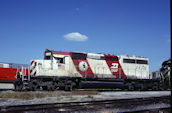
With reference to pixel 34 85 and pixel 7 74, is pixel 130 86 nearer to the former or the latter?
pixel 34 85

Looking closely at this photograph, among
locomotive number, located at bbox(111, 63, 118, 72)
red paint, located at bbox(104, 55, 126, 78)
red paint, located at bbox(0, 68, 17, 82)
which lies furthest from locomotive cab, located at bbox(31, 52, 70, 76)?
red paint, located at bbox(0, 68, 17, 82)

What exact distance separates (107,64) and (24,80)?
7432mm

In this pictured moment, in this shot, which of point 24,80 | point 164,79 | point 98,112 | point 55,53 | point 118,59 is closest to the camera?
point 98,112

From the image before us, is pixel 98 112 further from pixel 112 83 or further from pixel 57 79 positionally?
pixel 112 83

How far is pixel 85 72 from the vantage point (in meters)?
16.9

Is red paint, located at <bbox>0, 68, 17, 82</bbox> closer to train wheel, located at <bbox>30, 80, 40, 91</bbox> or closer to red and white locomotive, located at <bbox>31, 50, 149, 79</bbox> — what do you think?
red and white locomotive, located at <bbox>31, 50, 149, 79</bbox>

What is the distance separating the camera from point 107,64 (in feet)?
58.4

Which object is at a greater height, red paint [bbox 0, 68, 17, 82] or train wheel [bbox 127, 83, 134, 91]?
red paint [bbox 0, 68, 17, 82]

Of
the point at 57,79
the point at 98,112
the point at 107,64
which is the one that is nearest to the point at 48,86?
the point at 57,79

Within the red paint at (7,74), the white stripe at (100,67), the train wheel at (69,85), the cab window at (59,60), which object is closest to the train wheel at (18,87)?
the cab window at (59,60)

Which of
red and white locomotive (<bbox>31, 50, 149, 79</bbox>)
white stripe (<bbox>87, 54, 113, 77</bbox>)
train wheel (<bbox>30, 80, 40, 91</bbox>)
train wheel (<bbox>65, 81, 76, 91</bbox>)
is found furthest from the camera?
white stripe (<bbox>87, 54, 113, 77</bbox>)

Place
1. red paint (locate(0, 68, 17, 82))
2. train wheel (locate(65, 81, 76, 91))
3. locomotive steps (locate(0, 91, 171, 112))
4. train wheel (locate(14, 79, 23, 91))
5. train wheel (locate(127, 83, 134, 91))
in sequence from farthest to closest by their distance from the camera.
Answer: red paint (locate(0, 68, 17, 82)) → train wheel (locate(127, 83, 134, 91)) → train wheel (locate(65, 81, 76, 91)) → train wheel (locate(14, 79, 23, 91)) → locomotive steps (locate(0, 91, 171, 112))

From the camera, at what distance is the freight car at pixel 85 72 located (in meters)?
15.1

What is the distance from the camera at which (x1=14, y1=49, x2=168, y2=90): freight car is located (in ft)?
49.5
